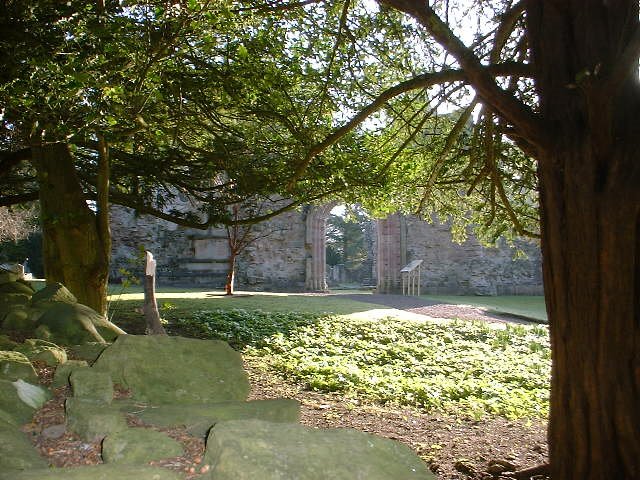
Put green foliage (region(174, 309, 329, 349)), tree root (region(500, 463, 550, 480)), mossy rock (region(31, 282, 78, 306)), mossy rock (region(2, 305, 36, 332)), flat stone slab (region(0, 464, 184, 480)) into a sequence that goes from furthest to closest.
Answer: green foliage (region(174, 309, 329, 349)) → mossy rock (region(31, 282, 78, 306)) → mossy rock (region(2, 305, 36, 332)) → tree root (region(500, 463, 550, 480)) → flat stone slab (region(0, 464, 184, 480))

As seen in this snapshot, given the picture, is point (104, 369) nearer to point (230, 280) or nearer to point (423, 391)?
point (423, 391)

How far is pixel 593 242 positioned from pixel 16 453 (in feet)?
9.42

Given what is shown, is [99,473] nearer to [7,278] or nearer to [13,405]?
[13,405]

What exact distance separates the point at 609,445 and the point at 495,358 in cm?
561

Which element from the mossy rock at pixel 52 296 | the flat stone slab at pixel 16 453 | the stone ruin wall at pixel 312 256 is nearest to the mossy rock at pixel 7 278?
the mossy rock at pixel 52 296

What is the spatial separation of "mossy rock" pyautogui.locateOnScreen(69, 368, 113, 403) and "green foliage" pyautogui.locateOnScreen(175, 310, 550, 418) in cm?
325

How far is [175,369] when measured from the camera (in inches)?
127

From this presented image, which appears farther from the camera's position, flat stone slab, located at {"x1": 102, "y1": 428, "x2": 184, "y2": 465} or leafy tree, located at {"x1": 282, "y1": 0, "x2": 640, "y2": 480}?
leafy tree, located at {"x1": 282, "y1": 0, "x2": 640, "y2": 480}

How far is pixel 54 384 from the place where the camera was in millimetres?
3102

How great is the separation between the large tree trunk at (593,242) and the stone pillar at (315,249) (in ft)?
59.0

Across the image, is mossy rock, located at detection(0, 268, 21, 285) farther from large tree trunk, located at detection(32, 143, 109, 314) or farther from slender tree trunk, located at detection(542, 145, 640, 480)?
slender tree trunk, located at detection(542, 145, 640, 480)

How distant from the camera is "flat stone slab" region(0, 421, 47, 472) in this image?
2089mm

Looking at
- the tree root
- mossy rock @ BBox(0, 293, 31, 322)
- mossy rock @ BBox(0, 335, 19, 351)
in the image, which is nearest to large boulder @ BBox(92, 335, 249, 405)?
mossy rock @ BBox(0, 335, 19, 351)

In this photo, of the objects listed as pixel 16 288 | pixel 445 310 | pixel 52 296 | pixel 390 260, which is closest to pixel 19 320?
pixel 52 296
